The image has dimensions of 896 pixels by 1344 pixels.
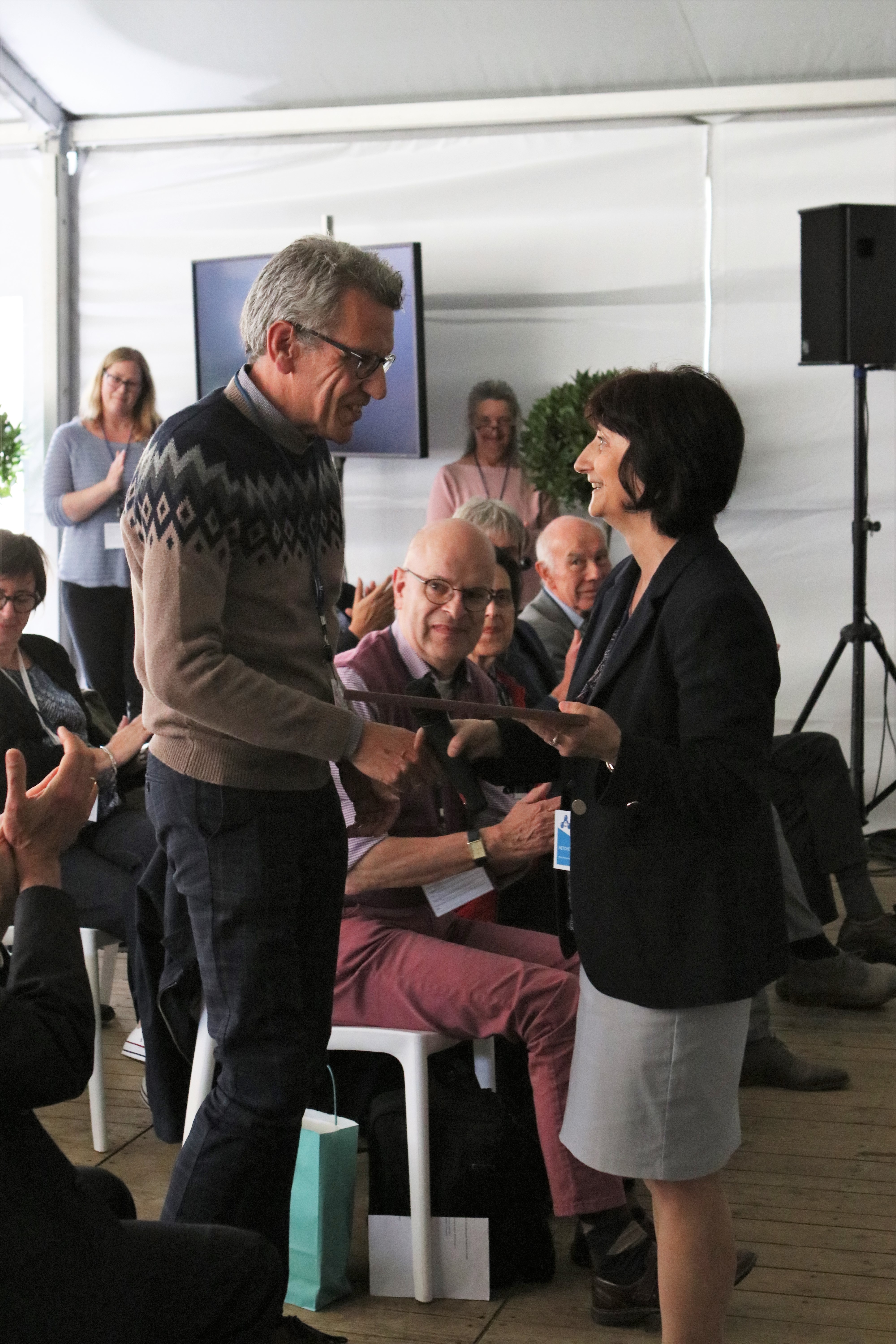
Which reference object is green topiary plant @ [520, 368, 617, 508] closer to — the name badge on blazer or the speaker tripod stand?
the speaker tripod stand

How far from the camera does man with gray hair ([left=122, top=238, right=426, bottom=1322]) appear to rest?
1.55m

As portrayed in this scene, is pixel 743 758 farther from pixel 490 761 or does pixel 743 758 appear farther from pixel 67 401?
pixel 67 401

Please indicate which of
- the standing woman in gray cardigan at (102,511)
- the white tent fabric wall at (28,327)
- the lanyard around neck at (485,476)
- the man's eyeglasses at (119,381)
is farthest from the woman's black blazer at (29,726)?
the white tent fabric wall at (28,327)

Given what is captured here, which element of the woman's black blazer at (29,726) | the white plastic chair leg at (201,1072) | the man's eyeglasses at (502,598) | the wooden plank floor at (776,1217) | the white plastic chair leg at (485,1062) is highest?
the man's eyeglasses at (502,598)

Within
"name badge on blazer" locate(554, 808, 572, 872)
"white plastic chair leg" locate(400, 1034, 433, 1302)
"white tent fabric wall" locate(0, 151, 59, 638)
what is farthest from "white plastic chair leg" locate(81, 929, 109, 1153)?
"white tent fabric wall" locate(0, 151, 59, 638)

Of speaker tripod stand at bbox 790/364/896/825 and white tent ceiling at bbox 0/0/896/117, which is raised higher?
white tent ceiling at bbox 0/0/896/117

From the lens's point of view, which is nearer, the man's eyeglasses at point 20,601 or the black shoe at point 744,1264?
the black shoe at point 744,1264

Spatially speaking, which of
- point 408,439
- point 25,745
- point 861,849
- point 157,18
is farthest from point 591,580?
point 157,18

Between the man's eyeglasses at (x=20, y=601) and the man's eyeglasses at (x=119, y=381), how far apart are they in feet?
8.50

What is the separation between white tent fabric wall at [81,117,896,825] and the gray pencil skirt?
4271 millimetres

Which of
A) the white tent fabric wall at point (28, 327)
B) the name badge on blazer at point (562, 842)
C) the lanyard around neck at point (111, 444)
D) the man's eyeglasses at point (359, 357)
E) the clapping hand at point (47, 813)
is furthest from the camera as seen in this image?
the white tent fabric wall at point (28, 327)

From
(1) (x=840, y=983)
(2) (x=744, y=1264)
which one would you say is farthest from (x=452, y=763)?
(1) (x=840, y=983)

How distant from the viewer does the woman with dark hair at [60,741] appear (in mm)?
2752

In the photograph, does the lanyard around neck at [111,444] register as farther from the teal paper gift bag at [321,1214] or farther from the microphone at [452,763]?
the microphone at [452,763]
